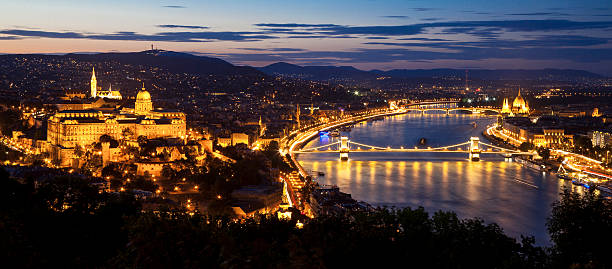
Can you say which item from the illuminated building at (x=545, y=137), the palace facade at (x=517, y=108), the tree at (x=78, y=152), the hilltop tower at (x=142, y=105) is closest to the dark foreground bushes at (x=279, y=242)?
the tree at (x=78, y=152)

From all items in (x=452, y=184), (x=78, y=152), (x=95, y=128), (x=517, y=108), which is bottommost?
(x=452, y=184)

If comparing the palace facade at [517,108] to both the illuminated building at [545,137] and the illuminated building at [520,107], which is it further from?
the illuminated building at [545,137]

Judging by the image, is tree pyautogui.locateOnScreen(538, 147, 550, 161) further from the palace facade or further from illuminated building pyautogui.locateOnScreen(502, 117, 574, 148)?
the palace facade

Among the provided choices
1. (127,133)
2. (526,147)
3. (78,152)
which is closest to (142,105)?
(127,133)

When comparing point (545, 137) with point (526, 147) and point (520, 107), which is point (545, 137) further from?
point (520, 107)

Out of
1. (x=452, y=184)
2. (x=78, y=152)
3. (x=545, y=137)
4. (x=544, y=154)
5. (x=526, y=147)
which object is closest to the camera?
(x=78, y=152)

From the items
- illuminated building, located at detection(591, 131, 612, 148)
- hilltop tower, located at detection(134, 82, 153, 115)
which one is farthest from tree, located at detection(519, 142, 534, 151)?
hilltop tower, located at detection(134, 82, 153, 115)

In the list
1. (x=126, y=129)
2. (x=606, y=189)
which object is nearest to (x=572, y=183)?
(x=606, y=189)

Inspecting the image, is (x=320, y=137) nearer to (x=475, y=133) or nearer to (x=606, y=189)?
(x=475, y=133)
